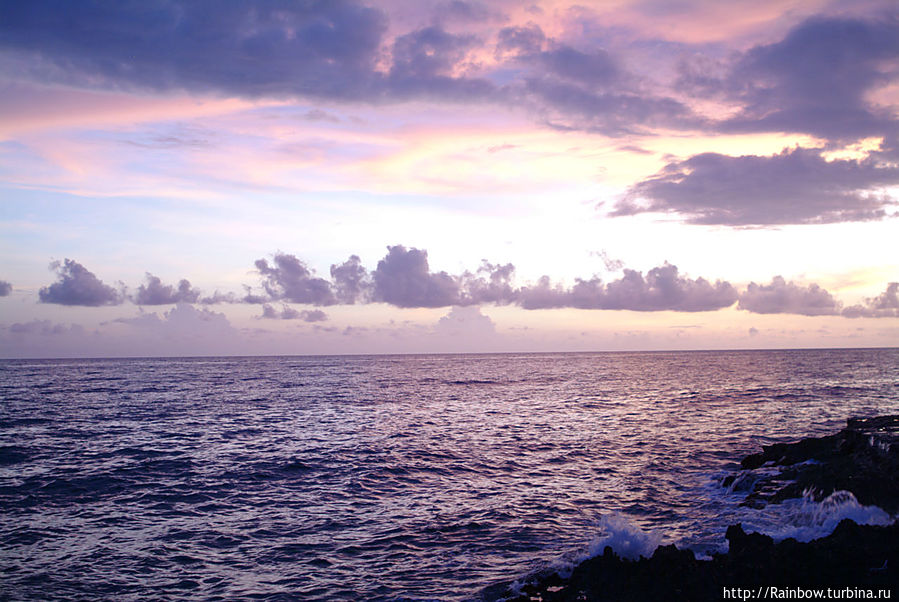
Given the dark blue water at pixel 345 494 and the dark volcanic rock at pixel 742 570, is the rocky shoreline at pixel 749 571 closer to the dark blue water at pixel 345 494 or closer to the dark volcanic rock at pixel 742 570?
the dark volcanic rock at pixel 742 570

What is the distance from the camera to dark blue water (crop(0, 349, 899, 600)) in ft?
57.2

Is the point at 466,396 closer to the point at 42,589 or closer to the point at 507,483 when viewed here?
the point at 507,483

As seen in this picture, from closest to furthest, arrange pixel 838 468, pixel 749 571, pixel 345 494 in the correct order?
pixel 749 571
pixel 838 468
pixel 345 494

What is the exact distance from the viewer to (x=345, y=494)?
2697cm

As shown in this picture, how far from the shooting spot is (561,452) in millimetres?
37156

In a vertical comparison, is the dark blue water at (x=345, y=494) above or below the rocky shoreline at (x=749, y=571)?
below

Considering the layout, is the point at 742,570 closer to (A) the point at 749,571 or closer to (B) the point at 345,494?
(A) the point at 749,571

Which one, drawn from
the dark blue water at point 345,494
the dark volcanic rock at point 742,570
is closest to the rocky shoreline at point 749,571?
the dark volcanic rock at point 742,570

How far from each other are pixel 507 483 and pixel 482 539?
29.2 feet

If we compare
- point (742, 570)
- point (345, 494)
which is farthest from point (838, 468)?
point (345, 494)

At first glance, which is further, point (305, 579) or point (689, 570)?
point (305, 579)

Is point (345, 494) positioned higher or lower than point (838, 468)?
lower

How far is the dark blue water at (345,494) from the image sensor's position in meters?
17.4

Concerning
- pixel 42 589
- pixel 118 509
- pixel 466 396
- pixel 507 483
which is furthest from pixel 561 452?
pixel 466 396
